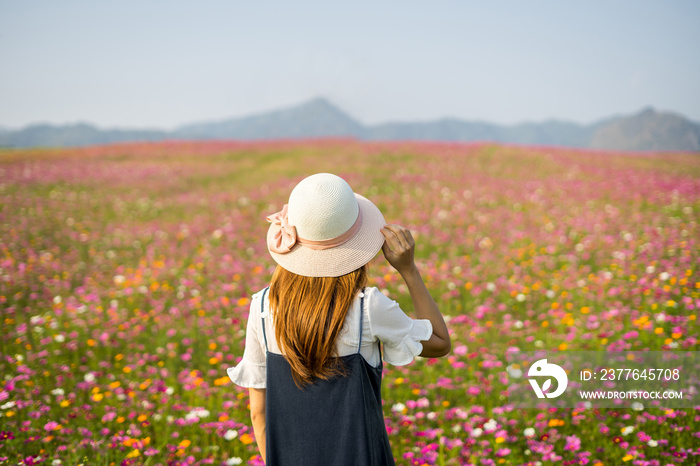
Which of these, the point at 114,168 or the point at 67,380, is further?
the point at 114,168

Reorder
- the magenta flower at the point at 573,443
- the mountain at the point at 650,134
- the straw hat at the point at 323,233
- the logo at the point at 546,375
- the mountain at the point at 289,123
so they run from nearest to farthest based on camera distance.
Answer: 1. the straw hat at the point at 323,233
2. the magenta flower at the point at 573,443
3. the logo at the point at 546,375
4. the mountain at the point at 650,134
5. the mountain at the point at 289,123

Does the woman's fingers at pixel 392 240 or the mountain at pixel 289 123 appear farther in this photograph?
the mountain at pixel 289 123

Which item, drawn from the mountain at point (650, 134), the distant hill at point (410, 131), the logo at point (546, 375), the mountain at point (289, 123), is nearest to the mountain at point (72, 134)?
the distant hill at point (410, 131)

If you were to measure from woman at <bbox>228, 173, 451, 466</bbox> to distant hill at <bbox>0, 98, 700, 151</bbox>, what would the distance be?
14.0 metres

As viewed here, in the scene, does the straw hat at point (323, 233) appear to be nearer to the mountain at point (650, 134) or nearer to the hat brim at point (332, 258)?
the hat brim at point (332, 258)

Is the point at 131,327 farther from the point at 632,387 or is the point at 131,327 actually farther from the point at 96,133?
the point at 96,133

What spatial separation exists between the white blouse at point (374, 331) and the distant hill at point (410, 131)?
45.9 feet

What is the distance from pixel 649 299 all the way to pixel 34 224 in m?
10.2

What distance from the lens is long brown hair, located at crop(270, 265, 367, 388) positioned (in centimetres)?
140

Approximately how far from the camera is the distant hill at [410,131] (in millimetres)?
15344

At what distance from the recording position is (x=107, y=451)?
8.68 ft

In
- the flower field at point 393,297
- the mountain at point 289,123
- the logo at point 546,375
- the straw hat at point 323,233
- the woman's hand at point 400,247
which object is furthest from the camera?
the mountain at point 289,123

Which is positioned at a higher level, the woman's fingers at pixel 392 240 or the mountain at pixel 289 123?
the mountain at pixel 289 123

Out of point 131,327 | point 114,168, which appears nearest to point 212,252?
point 131,327
